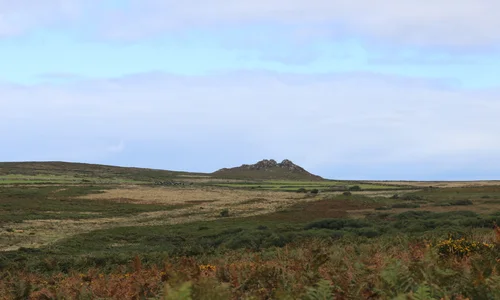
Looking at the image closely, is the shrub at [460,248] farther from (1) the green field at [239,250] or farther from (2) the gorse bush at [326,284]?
(2) the gorse bush at [326,284]

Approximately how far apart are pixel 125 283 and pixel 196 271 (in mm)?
1098

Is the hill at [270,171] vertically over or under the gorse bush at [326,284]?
over

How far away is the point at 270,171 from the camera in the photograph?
175250mm

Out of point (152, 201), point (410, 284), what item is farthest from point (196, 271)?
point (152, 201)

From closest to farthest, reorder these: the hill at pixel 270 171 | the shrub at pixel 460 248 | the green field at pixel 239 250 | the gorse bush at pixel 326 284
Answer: the gorse bush at pixel 326 284, the green field at pixel 239 250, the shrub at pixel 460 248, the hill at pixel 270 171

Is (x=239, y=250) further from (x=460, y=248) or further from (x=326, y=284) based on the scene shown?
(x=326, y=284)

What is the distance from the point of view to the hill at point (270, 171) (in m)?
168

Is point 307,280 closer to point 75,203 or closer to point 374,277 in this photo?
point 374,277

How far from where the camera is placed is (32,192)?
209 ft

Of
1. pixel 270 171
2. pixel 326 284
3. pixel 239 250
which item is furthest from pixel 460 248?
pixel 270 171

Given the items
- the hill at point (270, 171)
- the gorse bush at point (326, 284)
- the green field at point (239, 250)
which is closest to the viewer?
the gorse bush at point (326, 284)

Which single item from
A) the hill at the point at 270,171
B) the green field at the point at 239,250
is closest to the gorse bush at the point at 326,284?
the green field at the point at 239,250

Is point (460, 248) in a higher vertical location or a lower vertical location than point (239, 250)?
higher

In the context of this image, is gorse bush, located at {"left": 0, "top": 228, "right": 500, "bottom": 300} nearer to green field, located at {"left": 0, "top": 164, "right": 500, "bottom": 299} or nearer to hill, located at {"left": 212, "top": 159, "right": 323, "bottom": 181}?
green field, located at {"left": 0, "top": 164, "right": 500, "bottom": 299}
